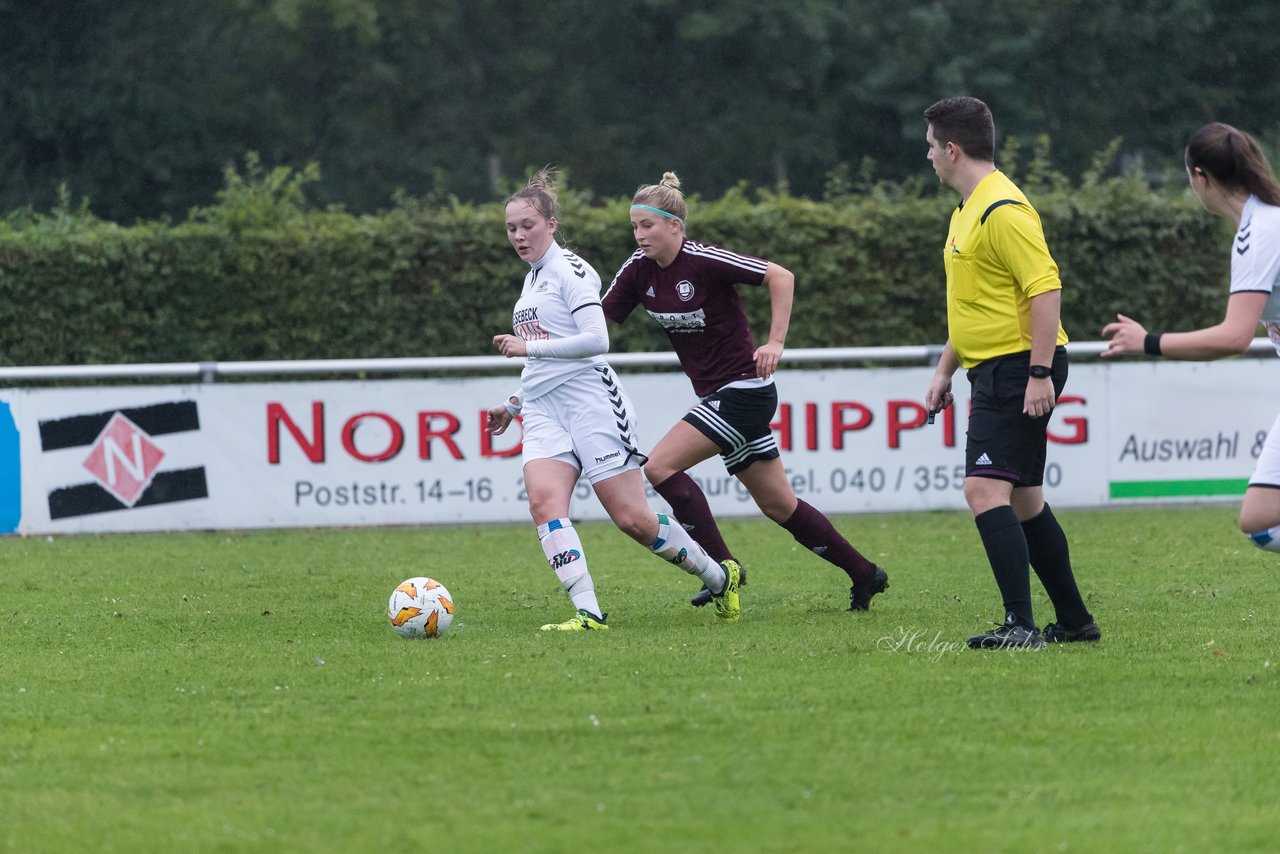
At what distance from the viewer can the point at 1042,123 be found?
112 feet

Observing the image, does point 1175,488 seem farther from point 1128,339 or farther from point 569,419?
point 1128,339

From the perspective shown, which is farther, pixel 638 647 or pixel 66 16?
pixel 66 16

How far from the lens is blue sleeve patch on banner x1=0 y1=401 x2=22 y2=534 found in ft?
41.1

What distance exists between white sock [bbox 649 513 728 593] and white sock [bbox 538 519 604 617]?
13.3 inches

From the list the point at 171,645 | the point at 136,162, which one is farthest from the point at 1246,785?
the point at 136,162

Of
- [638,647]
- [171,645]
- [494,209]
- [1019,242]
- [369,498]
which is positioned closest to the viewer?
[1019,242]

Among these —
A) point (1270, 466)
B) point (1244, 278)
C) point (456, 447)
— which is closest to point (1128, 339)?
point (1244, 278)

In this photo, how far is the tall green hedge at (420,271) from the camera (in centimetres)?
1460

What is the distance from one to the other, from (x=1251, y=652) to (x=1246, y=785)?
2.26m

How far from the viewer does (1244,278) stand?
5.35 metres

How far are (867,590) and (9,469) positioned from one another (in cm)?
743

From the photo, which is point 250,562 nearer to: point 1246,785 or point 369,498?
point 369,498

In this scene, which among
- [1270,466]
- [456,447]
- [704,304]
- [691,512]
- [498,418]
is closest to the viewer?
[1270,466]

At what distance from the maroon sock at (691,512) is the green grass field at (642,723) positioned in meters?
0.44
